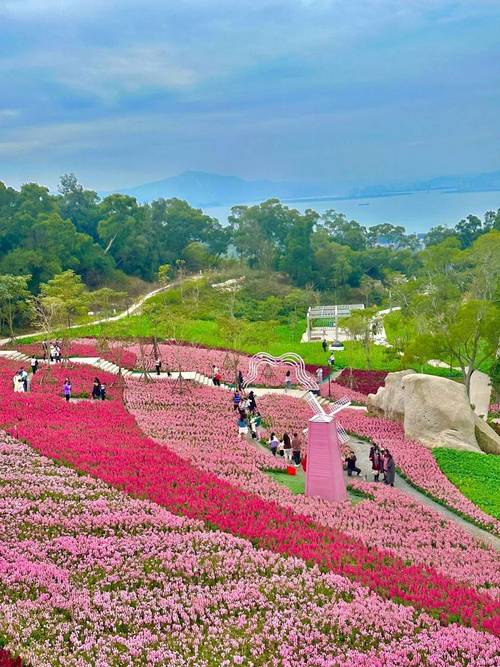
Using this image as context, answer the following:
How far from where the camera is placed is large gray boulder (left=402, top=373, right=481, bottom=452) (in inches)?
1109

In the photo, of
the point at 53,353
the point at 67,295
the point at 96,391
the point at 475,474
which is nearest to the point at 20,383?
the point at 96,391

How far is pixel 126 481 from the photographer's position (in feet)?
59.3

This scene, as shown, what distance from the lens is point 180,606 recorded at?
39.1 feet

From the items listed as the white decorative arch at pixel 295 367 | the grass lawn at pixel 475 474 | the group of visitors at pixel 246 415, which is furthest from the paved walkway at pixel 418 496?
the group of visitors at pixel 246 415

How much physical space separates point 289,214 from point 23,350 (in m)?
61.8

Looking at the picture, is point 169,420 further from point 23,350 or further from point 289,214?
point 289,214

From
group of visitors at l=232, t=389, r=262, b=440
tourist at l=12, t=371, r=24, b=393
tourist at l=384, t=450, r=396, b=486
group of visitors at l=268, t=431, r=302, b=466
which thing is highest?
tourist at l=12, t=371, r=24, b=393

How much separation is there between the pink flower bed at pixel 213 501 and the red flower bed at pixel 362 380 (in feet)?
61.2

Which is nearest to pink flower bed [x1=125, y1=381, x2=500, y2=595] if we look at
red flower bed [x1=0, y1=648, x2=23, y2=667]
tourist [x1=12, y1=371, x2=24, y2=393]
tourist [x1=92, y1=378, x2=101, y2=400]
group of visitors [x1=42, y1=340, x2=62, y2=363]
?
tourist [x1=92, y1=378, x2=101, y2=400]

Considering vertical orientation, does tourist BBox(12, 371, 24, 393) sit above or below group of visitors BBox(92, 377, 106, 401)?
above

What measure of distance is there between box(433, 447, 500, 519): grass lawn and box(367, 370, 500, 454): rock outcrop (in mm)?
1074

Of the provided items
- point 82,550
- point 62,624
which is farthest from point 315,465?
point 62,624

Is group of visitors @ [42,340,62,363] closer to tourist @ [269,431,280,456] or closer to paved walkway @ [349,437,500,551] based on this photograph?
tourist @ [269,431,280,456]

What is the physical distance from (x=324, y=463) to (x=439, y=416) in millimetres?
10807
